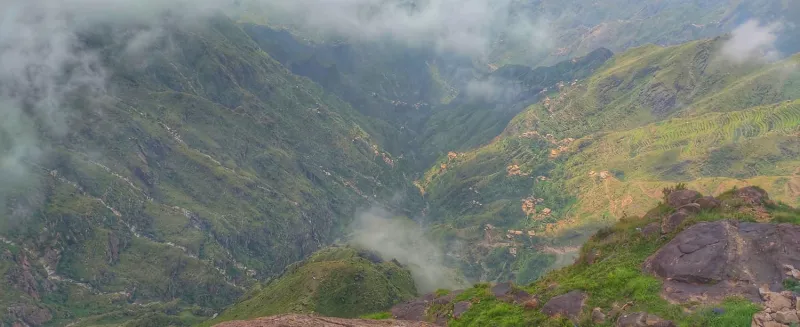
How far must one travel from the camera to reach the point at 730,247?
49969mm

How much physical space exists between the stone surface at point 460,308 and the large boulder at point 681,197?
32089 millimetres

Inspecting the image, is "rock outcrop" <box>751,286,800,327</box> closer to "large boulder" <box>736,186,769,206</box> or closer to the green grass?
the green grass

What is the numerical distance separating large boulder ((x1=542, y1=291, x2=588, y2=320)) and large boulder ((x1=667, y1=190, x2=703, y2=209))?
82.9 feet

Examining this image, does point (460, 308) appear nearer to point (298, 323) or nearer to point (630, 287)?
point (630, 287)

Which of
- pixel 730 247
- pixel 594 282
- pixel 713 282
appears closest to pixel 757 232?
pixel 730 247

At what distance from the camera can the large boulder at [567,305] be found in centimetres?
5091

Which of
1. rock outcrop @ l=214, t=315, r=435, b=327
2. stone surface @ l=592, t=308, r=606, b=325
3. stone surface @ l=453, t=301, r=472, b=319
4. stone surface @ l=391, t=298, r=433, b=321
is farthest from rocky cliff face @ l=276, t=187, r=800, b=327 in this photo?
rock outcrop @ l=214, t=315, r=435, b=327

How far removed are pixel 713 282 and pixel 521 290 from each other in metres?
24.6

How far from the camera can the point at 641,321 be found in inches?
1715

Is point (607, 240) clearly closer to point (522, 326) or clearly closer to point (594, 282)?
point (594, 282)

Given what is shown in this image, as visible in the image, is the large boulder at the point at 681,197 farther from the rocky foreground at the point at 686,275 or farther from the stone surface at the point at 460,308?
the stone surface at the point at 460,308

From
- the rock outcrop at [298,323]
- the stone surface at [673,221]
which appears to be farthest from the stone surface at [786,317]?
the rock outcrop at [298,323]

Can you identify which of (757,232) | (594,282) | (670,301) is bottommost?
(670,301)

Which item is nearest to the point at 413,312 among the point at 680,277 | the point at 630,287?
the point at 630,287
